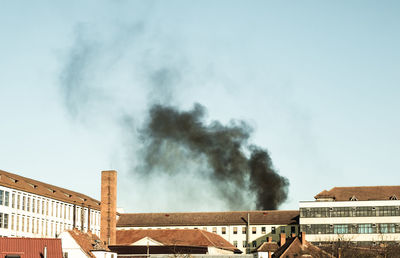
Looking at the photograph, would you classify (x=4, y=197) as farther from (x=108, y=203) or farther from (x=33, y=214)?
(x=108, y=203)

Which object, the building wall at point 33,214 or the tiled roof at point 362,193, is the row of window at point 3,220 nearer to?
the building wall at point 33,214

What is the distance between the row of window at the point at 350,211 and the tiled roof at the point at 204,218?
15.6 meters

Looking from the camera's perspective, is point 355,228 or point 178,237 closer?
point 178,237

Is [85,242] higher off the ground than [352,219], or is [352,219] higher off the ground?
[352,219]

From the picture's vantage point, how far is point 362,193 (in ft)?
396

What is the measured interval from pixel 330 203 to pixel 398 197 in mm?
13602

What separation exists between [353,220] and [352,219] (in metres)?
0.25

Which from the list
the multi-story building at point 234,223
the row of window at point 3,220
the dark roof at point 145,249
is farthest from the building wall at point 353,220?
the row of window at point 3,220

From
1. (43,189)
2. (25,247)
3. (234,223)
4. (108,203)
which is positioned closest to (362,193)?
(234,223)

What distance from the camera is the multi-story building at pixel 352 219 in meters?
112

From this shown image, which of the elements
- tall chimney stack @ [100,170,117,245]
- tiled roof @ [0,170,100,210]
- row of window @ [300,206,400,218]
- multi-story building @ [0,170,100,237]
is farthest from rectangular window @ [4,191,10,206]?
row of window @ [300,206,400,218]

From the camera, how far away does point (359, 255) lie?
71.4 m

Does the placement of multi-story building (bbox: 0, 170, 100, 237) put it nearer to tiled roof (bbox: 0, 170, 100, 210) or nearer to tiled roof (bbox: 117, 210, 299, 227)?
tiled roof (bbox: 0, 170, 100, 210)

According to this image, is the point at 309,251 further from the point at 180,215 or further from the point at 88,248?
the point at 180,215
